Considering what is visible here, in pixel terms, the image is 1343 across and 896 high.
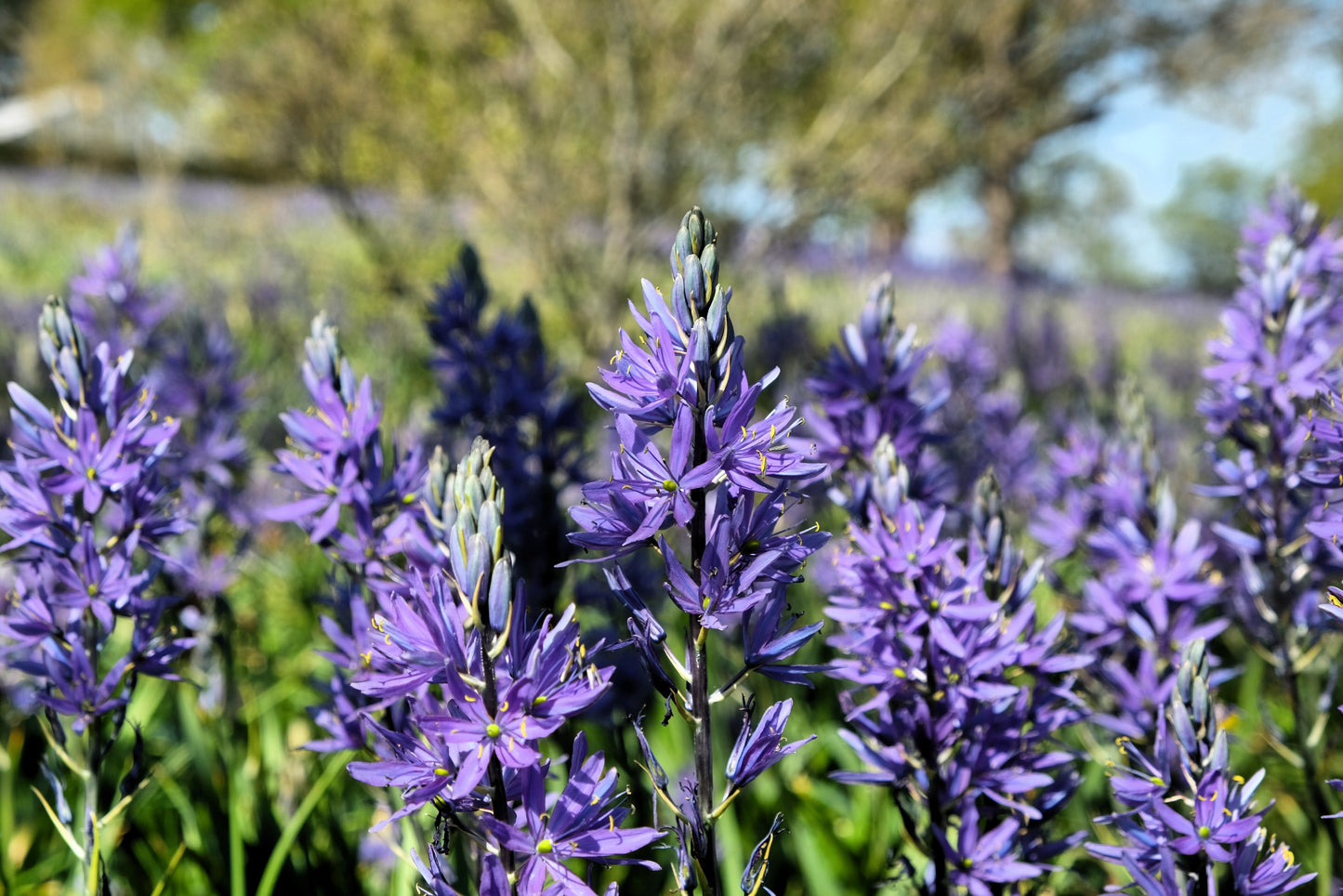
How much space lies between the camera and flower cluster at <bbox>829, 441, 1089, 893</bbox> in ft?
5.81

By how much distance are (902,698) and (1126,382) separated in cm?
143

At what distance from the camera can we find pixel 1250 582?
97.6 inches

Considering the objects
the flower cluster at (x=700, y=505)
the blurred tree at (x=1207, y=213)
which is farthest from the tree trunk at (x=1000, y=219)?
the blurred tree at (x=1207, y=213)

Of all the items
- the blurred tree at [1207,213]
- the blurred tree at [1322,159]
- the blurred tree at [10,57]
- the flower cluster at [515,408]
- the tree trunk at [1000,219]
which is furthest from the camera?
the blurred tree at [1207,213]

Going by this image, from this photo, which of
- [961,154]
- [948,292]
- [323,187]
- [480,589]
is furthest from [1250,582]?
[948,292]

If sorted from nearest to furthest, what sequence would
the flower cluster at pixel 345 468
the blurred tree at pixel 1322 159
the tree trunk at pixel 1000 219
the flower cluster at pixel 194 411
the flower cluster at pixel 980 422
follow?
1. the flower cluster at pixel 345 468
2. the flower cluster at pixel 194 411
3. the flower cluster at pixel 980 422
4. the tree trunk at pixel 1000 219
5. the blurred tree at pixel 1322 159

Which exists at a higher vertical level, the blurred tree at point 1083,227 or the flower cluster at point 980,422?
the blurred tree at point 1083,227

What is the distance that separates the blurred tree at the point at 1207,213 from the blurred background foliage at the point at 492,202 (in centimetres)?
4893

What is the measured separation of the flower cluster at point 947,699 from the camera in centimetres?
177

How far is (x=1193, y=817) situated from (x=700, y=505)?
1.01 metres

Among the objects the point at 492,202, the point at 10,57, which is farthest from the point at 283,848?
the point at 10,57

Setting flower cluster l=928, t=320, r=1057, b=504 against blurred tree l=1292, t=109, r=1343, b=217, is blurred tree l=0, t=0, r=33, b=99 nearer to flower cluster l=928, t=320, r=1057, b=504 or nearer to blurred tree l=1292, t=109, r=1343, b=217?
flower cluster l=928, t=320, r=1057, b=504

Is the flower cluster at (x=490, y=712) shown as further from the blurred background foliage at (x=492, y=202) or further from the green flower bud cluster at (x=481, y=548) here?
the blurred background foliage at (x=492, y=202)

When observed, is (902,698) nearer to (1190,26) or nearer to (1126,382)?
(1126,382)
